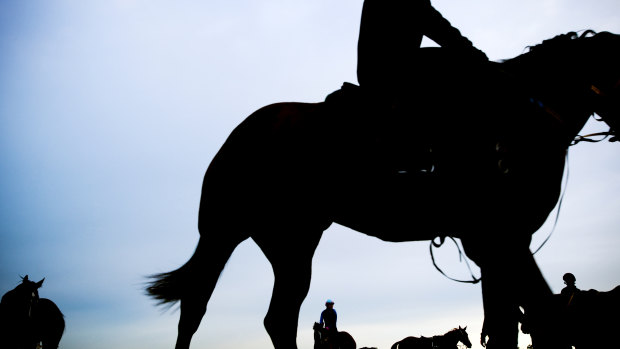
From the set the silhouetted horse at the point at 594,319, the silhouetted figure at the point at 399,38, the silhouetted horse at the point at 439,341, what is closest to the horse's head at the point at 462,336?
the silhouetted horse at the point at 439,341

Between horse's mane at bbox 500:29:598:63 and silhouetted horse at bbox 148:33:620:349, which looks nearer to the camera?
silhouetted horse at bbox 148:33:620:349

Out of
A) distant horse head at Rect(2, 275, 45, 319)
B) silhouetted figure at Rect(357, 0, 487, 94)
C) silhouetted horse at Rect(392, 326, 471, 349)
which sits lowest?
silhouetted horse at Rect(392, 326, 471, 349)

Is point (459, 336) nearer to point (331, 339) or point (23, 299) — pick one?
point (331, 339)

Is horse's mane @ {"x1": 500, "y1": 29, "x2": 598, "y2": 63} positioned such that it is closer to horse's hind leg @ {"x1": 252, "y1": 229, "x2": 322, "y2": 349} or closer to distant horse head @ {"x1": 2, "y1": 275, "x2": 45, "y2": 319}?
horse's hind leg @ {"x1": 252, "y1": 229, "x2": 322, "y2": 349}

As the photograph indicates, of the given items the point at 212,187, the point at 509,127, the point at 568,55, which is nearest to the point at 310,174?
the point at 212,187

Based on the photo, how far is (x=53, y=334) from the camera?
7.64m

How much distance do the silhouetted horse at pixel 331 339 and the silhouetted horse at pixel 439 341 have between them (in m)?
2.92

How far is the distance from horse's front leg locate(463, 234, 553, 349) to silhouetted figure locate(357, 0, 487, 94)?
1347mm

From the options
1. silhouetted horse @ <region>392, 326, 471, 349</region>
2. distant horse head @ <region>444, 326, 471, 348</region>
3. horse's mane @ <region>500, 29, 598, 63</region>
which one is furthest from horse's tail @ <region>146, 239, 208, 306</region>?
distant horse head @ <region>444, 326, 471, 348</region>

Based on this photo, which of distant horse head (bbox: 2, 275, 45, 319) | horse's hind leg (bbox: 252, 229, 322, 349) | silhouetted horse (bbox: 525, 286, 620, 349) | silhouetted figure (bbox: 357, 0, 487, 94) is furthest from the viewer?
distant horse head (bbox: 2, 275, 45, 319)

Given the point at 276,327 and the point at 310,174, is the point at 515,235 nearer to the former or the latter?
the point at 310,174

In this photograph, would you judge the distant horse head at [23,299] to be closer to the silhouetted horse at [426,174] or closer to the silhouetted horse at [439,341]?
the silhouetted horse at [426,174]

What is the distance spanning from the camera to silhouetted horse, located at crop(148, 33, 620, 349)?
213cm

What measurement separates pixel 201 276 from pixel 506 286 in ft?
8.44
